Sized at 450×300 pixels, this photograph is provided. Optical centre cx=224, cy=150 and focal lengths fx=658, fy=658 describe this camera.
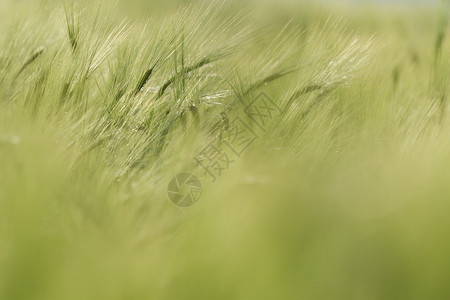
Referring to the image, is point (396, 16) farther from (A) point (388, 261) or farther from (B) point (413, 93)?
(A) point (388, 261)

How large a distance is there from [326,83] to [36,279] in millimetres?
934

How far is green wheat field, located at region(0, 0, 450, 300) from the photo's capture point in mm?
473

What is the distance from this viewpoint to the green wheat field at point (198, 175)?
1.55 feet

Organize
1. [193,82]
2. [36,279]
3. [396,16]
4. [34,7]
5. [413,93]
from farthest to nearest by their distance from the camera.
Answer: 1. [396,16]
2. [413,93]
3. [34,7]
4. [193,82]
5. [36,279]

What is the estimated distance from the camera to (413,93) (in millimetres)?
1798

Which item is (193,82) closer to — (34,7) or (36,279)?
(34,7)

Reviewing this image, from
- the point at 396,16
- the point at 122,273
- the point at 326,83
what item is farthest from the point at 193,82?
the point at 396,16

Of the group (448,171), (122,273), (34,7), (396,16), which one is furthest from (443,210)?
(396,16)

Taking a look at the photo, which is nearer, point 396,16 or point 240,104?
point 240,104

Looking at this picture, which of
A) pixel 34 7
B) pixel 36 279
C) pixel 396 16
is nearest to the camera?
pixel 36 279

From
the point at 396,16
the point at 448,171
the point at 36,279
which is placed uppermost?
the point at 396,16

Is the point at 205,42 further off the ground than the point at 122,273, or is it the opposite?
the point at 205,42

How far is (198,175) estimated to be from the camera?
0.75 m

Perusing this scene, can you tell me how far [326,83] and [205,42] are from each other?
9.9 inches
